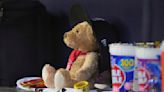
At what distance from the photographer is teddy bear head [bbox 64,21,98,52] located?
1204 mm

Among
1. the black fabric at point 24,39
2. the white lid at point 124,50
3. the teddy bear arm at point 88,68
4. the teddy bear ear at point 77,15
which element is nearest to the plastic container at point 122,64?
the white lid at point 124,50

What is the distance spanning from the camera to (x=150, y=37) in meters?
1.25

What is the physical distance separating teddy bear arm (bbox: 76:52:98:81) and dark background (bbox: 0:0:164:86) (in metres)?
0.17

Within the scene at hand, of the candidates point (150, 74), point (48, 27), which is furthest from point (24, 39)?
point (150, 74)

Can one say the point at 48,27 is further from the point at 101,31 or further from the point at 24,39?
the point at 101,31

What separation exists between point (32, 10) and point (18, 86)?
0.30m

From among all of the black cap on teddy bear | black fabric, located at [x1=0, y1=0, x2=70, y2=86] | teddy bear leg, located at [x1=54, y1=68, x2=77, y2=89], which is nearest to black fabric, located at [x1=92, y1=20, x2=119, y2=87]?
the black cap on teddy bear

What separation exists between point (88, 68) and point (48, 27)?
349 millimetres

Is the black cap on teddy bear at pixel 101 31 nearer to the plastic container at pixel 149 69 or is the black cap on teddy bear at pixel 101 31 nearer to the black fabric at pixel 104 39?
the black fabric at pixel 104 39

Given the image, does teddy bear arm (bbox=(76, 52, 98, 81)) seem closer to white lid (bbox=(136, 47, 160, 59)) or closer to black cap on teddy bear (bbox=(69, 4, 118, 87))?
black cap on teddy bear (bbox=(69, 4, 118, 87))

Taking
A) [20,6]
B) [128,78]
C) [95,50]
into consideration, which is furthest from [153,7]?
[20,6]

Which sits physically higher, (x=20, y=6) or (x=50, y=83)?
(x=20, y=6)

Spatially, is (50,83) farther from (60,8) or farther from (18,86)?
(60,8)

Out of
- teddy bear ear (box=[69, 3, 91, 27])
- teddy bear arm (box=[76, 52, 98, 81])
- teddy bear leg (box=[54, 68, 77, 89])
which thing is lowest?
teddy bear leg (box=[54, 68, 77, 89])
